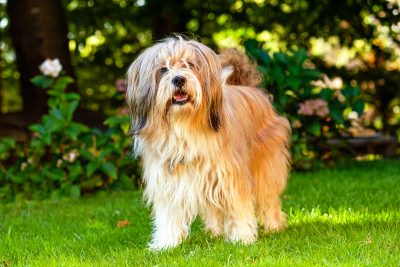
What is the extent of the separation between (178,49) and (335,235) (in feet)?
5.18

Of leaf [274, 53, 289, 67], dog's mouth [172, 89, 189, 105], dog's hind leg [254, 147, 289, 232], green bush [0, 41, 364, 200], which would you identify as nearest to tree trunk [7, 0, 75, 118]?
green bush [0, 41, 364, 200]

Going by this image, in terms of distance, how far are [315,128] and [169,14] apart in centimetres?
282

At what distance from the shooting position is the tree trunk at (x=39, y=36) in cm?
974

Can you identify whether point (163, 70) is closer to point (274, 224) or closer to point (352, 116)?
point (274, 224)

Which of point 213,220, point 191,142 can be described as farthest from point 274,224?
point 191,142

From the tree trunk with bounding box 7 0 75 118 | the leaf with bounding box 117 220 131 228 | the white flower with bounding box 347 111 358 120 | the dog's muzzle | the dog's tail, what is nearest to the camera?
the dog's muzzle

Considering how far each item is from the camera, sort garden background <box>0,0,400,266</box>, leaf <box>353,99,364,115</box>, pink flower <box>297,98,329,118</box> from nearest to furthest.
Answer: garden background <box>0,0,400,266</box>, pink flower <box>297,98,329,118</box>, leaf <box>353,99,364,115</box>

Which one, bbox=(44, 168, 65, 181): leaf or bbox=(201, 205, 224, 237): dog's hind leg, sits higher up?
bbox=(201, 205, 224, 237): dog's hind leg

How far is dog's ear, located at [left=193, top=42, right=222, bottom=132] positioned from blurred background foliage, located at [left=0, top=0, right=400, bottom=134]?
3.71m

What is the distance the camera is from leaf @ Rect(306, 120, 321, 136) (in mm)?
8945

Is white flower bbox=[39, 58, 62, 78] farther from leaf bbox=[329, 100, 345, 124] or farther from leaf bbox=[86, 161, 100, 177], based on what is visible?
leaf bbox=[329, 100, 345, 124]

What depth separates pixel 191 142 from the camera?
472 centimetres

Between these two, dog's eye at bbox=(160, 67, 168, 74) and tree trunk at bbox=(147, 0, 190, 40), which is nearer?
dog's eye at bbox=(160, 67, 168, 74)

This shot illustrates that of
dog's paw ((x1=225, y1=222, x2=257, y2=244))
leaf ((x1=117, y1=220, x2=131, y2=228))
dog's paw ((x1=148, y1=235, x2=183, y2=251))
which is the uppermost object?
dog's paw ((x1=225, y1=222, x2=257, y2=244))
